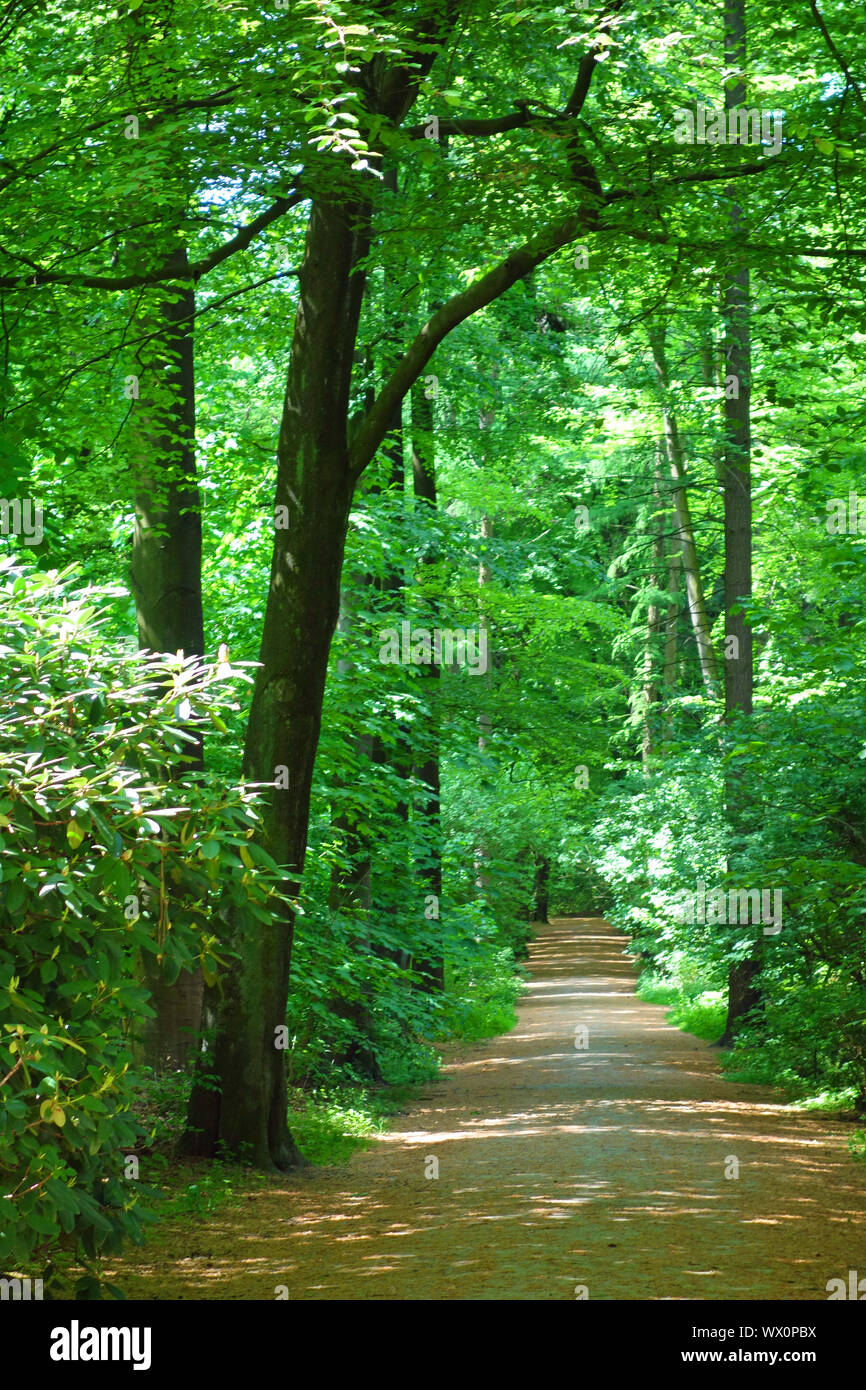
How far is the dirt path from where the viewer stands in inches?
238

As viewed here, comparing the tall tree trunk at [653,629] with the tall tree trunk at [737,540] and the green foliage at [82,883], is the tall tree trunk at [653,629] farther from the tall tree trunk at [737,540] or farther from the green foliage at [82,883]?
the green foliage at [82,883]

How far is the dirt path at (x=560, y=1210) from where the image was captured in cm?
604

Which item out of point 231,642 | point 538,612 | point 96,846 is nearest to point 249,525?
point 231,642

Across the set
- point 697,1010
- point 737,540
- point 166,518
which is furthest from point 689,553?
point 166,518

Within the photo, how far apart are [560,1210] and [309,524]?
4573mm

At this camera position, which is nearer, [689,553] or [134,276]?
[134,276]

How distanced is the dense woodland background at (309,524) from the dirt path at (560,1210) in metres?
0.72

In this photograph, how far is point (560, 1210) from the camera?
7.64m

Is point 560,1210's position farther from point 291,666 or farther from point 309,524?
point 309,524

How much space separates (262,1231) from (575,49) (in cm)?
714

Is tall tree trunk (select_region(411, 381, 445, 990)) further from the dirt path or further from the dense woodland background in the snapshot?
the dirt path

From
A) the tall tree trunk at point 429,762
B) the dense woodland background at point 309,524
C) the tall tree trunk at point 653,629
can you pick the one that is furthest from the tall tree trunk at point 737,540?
the tall tree trunk at point 653,629

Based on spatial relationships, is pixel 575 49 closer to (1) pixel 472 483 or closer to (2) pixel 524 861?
(1) pixel 472 483

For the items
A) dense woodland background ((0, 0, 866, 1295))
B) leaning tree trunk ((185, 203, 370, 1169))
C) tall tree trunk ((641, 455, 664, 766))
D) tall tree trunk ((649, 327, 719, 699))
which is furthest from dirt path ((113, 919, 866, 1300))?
tall tree trunk ((641, 455, 664, 766))
